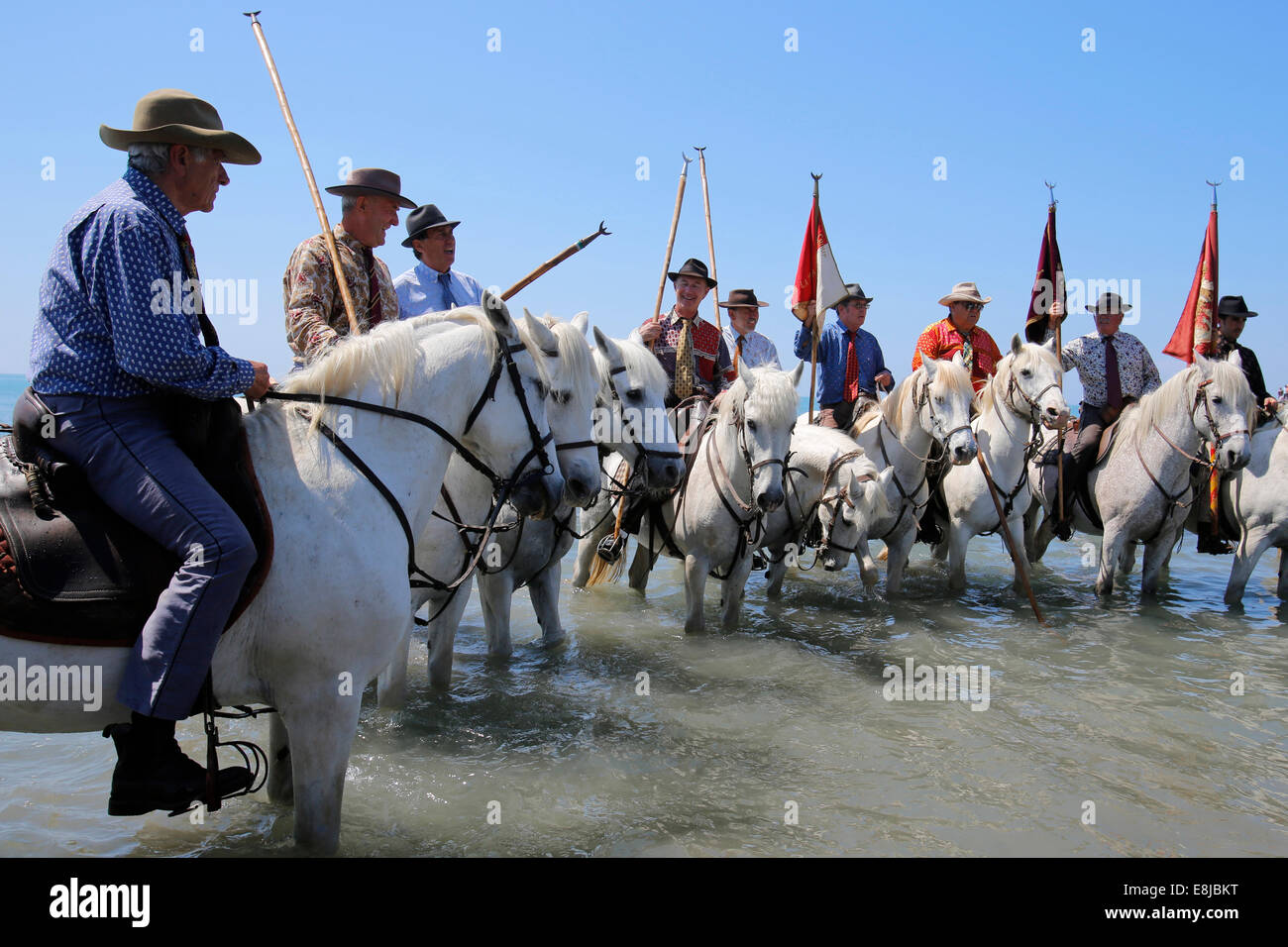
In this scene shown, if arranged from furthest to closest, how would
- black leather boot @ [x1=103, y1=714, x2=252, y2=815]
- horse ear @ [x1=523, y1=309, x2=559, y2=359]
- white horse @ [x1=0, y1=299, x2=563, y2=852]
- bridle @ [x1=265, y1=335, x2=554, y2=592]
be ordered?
1. horse ear @ [x1=523, y1=309, x2=559, y2=359]
2. bridle @ [x1=265, y1=335, x2=554, y2=592]
3. white horse @ [x1=0, y1=299, x2=563, y2=852]
4. black leather boot @ [x1=103, y1=714, x2=252, y2=815]

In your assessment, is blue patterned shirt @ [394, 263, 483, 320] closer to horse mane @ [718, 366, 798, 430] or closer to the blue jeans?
horse mane @ [718, 366, 798, 430]

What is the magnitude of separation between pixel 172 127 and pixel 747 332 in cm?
748

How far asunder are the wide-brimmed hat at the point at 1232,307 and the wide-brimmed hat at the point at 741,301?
6122 millimetres

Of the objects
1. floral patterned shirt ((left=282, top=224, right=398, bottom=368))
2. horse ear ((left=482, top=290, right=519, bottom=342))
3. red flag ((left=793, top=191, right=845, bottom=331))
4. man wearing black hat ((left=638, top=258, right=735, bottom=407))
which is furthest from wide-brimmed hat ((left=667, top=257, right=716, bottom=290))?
horse ear ((left=482, top=290, right=519, bottom=342))

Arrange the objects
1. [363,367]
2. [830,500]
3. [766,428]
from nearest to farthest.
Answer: [363,367] → [766,428] → [830,500]

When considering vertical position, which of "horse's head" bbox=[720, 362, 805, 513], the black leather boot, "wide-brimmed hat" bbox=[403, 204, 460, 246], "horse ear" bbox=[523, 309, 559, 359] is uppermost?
"wide-brimmed hat" bbox=[403, 204, 460, 246]

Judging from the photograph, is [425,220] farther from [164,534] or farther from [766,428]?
[164,534]

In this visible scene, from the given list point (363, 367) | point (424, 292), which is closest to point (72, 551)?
point (363, 367)

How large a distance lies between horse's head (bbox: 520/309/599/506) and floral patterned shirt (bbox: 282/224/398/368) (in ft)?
3.87

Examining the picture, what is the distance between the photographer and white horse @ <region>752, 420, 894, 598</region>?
7785 millimetres

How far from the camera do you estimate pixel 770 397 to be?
6582 millimetres

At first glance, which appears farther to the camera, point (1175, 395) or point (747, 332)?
point (747, 332)
